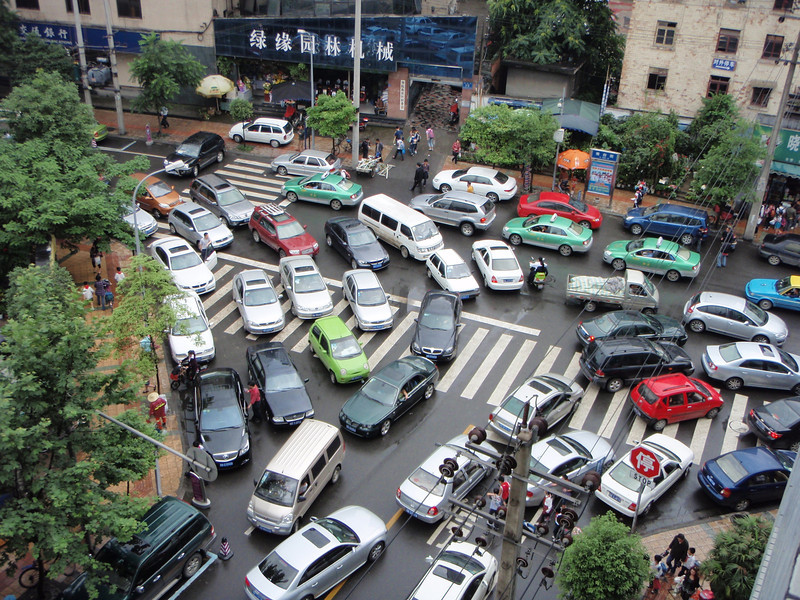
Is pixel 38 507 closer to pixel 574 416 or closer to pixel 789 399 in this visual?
pixel 574 416

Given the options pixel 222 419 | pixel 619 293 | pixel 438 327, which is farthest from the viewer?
pixel 619 293

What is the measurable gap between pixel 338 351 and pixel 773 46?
2717 cm

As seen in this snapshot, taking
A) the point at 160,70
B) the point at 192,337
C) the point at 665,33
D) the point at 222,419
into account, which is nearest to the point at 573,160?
the point at 665,33

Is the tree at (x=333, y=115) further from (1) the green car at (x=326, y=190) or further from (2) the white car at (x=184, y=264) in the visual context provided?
(2) the white car at (x=184, y=264)

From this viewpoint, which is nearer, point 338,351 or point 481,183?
point 338,351

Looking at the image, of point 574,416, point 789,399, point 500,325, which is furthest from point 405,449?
point 789,399

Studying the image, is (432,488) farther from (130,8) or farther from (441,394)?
(130,8)

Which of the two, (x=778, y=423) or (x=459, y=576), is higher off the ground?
(x=778, y=423)

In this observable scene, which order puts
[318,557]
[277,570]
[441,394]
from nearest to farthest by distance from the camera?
[277,570] → [318,557] → [441,394]

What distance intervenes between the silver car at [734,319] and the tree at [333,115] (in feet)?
62.8

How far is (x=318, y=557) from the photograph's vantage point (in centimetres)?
1677

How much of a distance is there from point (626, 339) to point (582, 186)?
14882 millimetres

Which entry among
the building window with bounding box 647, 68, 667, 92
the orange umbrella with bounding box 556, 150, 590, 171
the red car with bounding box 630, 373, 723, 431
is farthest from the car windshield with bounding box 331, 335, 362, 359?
the building window with bounding box 647, 68, 667, 92

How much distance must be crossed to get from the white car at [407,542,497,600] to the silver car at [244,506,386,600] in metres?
2.05
